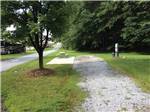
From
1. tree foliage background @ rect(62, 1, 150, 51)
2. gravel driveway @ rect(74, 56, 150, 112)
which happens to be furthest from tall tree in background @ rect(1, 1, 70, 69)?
tree foliage background @ rect(62, 1, 150, 51)

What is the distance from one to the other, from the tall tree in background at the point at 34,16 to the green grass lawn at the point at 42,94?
2408 mm

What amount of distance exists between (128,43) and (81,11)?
7.78 meters

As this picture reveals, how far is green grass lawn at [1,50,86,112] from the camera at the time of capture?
8125 millimetres

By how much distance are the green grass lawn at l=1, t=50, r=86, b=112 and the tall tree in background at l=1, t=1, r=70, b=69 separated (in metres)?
2.41

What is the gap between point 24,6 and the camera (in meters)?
14.8

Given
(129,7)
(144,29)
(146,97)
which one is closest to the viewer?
(146,97)

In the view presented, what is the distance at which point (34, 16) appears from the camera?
1498 cm

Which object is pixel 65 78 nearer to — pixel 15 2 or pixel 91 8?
pixel 15 2

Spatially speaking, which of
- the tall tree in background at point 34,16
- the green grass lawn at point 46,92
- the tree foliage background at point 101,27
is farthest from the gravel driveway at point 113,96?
the tree foliage background at point 101,27

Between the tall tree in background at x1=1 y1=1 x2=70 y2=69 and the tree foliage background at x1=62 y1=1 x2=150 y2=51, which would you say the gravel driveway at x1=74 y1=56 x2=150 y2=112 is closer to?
the tall tree in background at x1=1 y1=1 x2=70 y2=69

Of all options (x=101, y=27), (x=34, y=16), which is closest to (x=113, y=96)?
(x=34, y=16)

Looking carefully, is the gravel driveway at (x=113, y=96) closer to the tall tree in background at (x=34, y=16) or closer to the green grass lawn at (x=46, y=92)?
the green grass lawn at (x=46, y=92)

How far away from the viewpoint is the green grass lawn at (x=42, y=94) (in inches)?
320

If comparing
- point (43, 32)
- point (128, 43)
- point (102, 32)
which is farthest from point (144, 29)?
point (43, 32)
